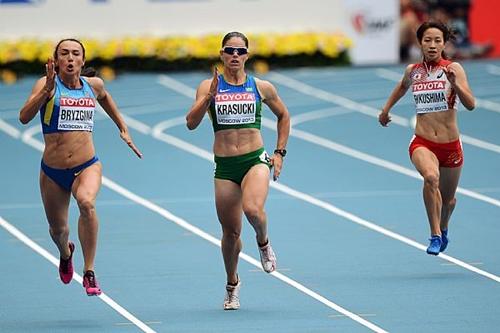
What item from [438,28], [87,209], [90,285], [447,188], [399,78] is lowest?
Result: [399,78]

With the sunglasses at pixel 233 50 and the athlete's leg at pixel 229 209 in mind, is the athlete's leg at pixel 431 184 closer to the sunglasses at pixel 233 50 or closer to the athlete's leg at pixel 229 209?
the athlete's leg at pixel 229 209

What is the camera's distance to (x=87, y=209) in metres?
9.77

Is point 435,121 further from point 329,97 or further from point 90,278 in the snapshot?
point 329,97

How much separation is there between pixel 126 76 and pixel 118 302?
17738mm

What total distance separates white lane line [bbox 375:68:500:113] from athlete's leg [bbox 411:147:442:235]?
11.6 metres

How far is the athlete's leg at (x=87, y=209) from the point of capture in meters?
9.78

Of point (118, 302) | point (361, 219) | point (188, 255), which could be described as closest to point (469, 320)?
point (118, 302)

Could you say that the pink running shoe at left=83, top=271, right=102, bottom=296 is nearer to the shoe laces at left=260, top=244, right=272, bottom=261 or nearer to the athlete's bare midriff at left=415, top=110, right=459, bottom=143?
the shoe laces at left=260, top=244, right=272, bottom=261

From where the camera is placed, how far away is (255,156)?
9961mm

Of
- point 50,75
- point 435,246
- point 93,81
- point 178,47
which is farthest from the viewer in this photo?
point 178,47

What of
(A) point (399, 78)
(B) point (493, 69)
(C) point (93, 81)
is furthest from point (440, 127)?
(B) point (493, 69)

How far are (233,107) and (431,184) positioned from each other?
92.7 inches

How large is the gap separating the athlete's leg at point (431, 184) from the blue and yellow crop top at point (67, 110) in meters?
3.05

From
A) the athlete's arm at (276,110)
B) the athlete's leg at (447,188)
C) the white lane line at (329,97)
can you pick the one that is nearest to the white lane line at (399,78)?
the white lane line at (329,97)
